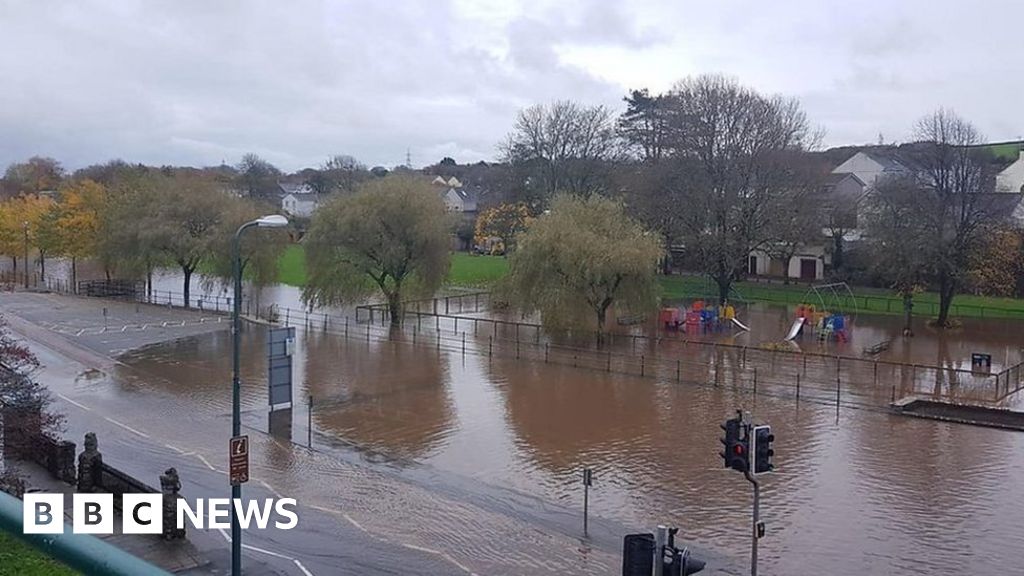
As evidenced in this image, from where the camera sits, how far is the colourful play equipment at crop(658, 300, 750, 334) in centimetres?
4416

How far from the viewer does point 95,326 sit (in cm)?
4456

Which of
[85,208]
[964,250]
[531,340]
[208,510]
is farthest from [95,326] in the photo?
[964,250]

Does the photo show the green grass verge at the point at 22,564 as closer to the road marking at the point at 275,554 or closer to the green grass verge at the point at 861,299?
the road marking at the point at 275,554

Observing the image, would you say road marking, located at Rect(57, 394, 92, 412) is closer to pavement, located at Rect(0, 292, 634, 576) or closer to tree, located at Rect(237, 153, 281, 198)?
pavement, located at Rect(0, 292, 634, 576)

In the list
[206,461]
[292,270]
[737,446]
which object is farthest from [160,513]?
[292,270]

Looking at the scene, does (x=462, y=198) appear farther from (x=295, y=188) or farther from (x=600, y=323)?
(x=600, y=323)

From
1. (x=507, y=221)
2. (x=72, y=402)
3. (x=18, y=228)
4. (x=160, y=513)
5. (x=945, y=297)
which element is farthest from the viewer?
(x=18, y=228)

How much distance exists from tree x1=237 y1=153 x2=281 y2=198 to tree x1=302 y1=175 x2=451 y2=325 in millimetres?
71007

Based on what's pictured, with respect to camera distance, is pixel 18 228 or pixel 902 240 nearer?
pixel 902 240

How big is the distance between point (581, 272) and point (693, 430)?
14.7 m

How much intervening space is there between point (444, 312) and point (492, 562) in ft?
116

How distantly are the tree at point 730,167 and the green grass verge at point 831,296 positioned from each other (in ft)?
14.4

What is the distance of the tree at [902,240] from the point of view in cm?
4741

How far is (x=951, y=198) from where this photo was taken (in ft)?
164
